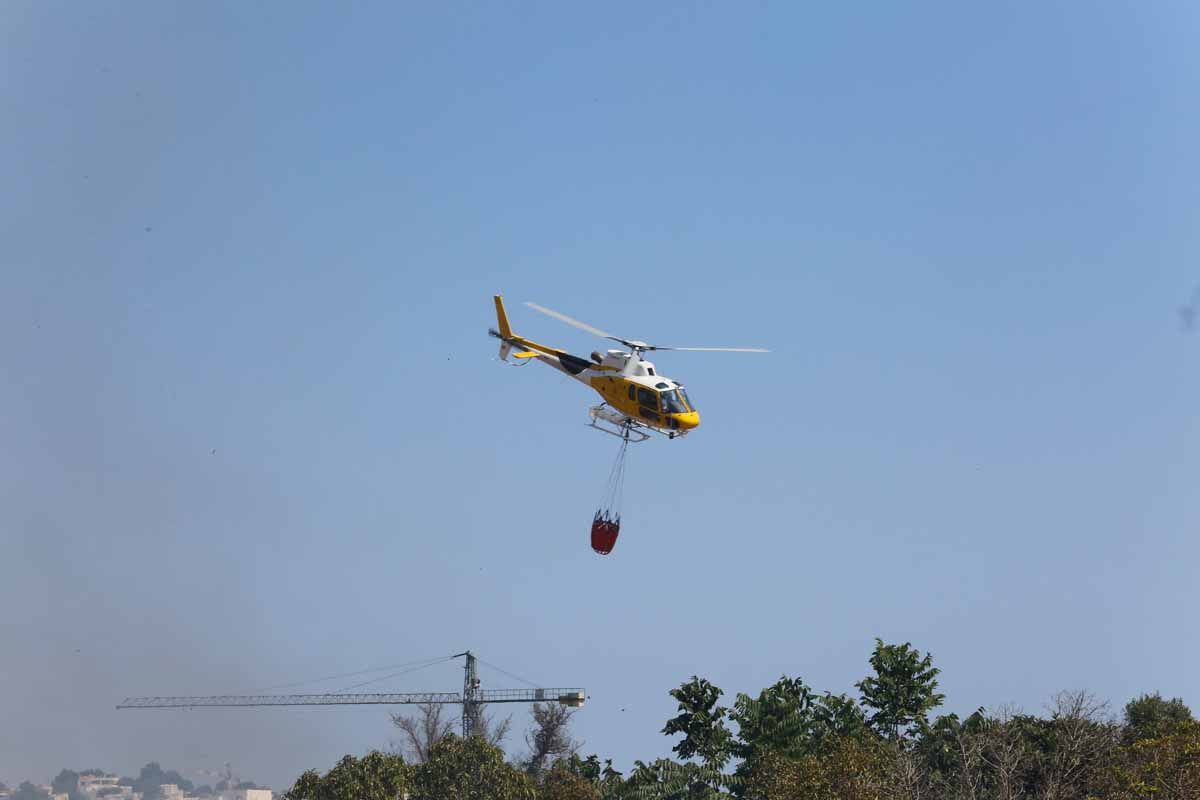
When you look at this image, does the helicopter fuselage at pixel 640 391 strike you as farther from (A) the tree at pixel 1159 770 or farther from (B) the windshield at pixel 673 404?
(A) the tree at pixel 1159 770

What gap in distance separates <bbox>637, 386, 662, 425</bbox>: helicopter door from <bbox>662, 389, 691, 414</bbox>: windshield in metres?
0.45

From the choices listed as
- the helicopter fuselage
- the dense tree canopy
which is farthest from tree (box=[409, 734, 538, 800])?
the helicopter fuselage

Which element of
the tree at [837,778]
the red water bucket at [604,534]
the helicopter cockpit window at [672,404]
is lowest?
the tree at [837,778]

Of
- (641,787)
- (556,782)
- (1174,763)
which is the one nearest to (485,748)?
(556,782)

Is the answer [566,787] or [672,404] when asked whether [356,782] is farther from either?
[672,404]

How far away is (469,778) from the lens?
389ft

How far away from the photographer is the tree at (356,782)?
4500 inches

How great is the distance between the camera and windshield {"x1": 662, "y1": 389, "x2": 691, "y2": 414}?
87938 millimetres

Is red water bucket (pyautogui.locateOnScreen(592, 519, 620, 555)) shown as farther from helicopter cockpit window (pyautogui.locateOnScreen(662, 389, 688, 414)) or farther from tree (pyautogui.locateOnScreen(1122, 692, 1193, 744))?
tree (pyautogui.locateOnScreen(1122, 692, 1193, 744))

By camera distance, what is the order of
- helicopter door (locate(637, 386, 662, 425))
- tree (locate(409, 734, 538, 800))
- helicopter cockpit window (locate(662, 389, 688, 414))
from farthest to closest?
tree (locate(409, 734, 538, 800)) → helicopter door (locate(637, 386, 662, 425)) → helicopter cockpit window (locate(662, 389, 688, 414))

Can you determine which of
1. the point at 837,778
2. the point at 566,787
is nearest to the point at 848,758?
the point at 837,778

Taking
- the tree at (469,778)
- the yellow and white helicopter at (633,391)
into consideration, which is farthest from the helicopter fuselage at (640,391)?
the tree at (469,778)

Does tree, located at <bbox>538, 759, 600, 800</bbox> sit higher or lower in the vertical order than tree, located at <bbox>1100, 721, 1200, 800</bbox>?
higher

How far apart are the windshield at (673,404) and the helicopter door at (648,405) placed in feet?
1.46
